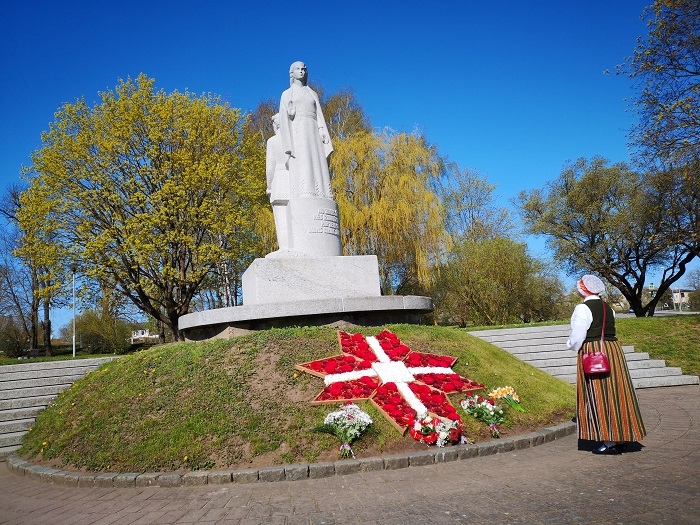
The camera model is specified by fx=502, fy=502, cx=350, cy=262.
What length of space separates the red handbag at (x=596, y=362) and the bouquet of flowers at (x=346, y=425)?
295 cm

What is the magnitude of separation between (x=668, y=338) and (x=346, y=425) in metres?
14.2

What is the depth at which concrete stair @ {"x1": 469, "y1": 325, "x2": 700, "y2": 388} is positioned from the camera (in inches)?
521

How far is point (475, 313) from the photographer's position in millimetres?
30859

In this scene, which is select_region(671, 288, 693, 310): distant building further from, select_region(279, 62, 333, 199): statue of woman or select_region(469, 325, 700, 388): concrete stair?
select_region(279, 62, 333, 199): statue of woman

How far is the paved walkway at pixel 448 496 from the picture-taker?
178 inches

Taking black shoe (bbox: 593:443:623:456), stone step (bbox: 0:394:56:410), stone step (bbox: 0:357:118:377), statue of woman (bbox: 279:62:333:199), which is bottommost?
black shoe (bbox: 593:443:623:456)

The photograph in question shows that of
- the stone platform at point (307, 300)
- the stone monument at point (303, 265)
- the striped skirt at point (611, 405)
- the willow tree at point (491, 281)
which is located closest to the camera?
the striped skirt at point (611, 405)

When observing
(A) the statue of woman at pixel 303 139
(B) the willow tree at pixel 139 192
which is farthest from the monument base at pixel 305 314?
(B) the willow tree at pixel 139 192

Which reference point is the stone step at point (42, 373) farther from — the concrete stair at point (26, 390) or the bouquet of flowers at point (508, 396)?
the bouquet of flowers at point (508, 396)

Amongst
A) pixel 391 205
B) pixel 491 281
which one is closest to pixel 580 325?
pixel 391 205

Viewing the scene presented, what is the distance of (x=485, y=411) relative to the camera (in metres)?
7.51

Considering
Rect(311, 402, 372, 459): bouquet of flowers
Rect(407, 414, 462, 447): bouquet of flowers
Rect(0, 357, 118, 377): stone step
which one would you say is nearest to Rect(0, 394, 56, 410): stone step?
Rect(0, 357, 118, 377): stone step

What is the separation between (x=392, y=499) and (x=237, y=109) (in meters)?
26.4

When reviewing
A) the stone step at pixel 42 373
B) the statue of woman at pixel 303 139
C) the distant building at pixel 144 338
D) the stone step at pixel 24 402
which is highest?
the statue of woman at pixel 303 139
